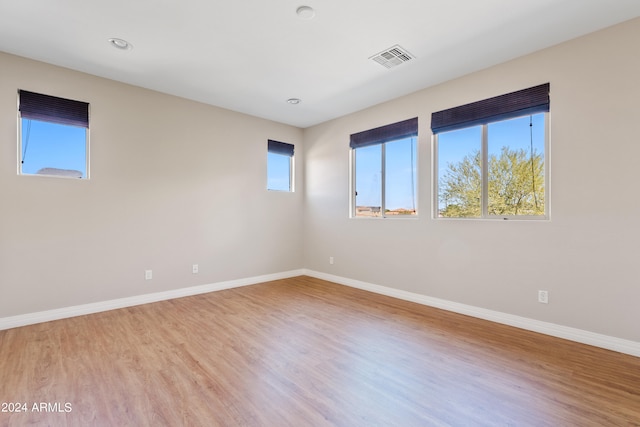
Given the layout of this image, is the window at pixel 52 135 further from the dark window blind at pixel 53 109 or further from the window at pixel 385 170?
the window at pixel 385 170

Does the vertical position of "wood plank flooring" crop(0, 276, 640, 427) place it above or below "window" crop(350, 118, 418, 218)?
below

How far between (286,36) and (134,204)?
9.08ft

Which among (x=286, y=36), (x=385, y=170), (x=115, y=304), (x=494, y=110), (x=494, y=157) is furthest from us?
(x=385, y=170)

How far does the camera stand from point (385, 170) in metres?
4.39

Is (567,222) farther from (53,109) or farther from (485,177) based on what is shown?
(53,109)

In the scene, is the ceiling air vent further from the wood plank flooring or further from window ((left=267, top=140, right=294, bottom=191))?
the wood plank flooring

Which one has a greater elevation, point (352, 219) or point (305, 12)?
point (305, 12)

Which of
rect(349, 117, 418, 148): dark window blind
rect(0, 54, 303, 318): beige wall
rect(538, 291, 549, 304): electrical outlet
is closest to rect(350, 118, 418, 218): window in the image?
rect(349, 117, 418, 148): dark window blind

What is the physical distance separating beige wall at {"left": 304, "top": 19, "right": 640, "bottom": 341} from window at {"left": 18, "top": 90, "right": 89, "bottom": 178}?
417cm

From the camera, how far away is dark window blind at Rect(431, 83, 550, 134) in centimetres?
288

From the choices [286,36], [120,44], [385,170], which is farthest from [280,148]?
[120,44]

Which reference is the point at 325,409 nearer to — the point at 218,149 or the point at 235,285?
the point at 235,285

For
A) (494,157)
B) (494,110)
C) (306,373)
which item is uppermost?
(494,110)

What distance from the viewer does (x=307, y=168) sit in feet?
18.1
